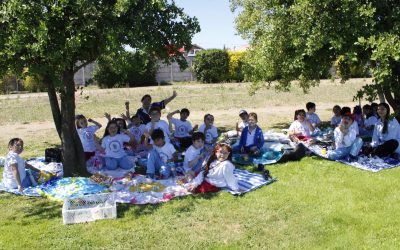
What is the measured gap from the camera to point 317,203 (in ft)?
22.7

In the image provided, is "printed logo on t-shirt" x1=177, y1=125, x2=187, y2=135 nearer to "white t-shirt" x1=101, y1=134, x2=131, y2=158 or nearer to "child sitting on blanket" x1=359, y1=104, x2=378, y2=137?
"white t-shirt" x1=101, y1=134, x2=131, y2=158

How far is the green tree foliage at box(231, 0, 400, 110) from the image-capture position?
8.28m

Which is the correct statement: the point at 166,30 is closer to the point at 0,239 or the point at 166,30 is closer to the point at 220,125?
the point at 0,239

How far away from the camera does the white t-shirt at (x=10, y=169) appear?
7.66 meters

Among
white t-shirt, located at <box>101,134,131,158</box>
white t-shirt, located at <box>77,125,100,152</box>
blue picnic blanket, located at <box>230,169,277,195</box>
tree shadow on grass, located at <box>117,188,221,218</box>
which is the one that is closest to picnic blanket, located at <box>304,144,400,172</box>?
blue picnic blanket, located at <box>230,169,277,195</box>

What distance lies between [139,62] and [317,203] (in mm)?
3642

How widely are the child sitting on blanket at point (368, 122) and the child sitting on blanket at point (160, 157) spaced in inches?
218

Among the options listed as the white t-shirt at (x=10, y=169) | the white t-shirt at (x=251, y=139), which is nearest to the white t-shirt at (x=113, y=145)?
the white t-shirt at (x=10, y=169)

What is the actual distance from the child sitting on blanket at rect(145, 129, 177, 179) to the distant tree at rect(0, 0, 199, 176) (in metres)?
1.74

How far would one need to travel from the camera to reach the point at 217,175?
7.63 meters

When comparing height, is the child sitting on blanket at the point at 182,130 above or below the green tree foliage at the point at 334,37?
below

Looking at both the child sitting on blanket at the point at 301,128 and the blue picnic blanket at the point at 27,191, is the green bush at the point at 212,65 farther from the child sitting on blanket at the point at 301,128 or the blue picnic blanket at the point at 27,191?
the blue picnic blanket at the point at 27,191

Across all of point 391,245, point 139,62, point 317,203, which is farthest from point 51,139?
point 391,245

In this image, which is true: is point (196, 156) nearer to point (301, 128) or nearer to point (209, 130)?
point (209, 130)
